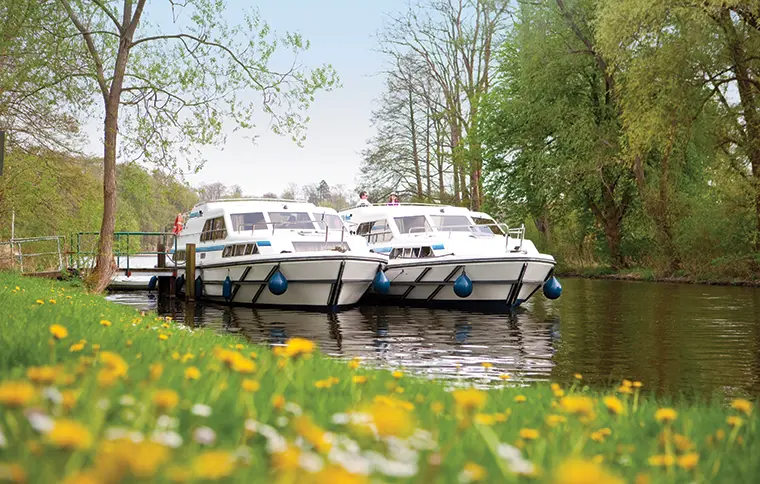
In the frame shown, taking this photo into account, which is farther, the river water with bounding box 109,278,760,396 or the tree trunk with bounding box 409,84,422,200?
the tree trunk with bounding box 409,84,422,200

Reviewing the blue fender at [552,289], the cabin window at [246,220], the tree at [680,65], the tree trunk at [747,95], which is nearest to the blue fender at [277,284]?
the cabin window at [246,220]

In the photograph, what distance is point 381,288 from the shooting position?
19844 mm

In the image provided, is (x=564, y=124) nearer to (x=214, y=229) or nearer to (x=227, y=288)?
(x=214, y=229)

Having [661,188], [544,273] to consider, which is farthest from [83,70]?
[661,188]

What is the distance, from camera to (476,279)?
19.7 metres

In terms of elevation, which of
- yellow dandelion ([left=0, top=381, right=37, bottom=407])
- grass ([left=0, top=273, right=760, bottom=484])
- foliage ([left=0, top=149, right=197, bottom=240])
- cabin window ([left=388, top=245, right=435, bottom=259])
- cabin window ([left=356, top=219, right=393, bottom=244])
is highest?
foliage ([left=0, top=149, right=197, bottom=240])

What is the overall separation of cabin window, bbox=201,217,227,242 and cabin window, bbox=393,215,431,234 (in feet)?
16.0

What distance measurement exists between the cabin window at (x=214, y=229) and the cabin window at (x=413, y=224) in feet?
16.0

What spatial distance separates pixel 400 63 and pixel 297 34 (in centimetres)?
2361

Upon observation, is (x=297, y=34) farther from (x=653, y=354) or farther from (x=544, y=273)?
(x=653, y=354)

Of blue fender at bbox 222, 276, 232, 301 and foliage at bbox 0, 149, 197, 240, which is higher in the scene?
foliage at bbox 0, 149, 197, 240

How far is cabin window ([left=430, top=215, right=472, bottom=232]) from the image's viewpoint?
22.0 m

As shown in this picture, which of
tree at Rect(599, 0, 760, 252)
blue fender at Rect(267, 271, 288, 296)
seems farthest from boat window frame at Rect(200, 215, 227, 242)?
tree at Rect(599, 0, 760, 252)

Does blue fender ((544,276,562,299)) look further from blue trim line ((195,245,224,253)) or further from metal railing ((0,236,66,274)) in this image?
metal railing ((0,236,66,274))
